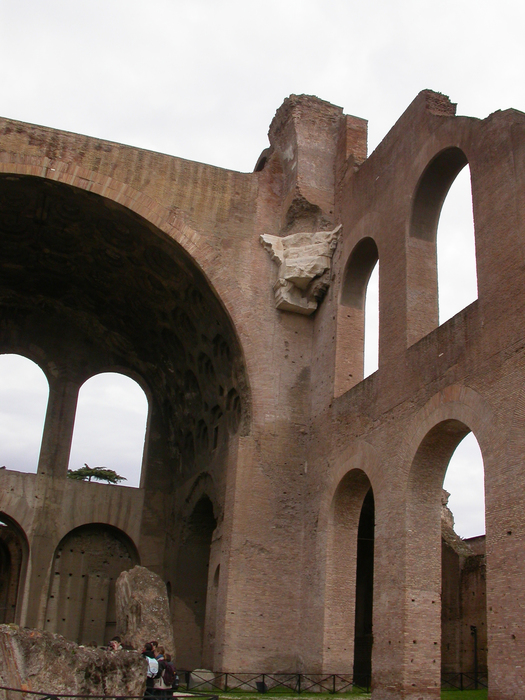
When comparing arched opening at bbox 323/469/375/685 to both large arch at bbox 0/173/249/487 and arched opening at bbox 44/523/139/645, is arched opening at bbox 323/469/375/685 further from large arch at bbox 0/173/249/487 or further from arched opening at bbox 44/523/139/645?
arched opening at bbox 44/523/139/645

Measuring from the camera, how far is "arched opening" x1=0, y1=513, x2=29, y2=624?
51.9ft

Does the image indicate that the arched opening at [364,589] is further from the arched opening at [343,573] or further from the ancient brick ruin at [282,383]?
the arched opening at [343,573]

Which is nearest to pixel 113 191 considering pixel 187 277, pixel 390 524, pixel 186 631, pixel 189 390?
pixel 187 277

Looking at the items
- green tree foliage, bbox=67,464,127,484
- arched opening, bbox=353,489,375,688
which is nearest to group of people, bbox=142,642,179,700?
arched opening, bbox=353,489,375,688

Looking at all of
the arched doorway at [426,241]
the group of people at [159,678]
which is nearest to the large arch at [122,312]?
the arched doorway at [426,241]

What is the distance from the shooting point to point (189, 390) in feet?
52.3

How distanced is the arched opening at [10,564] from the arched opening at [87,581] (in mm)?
764

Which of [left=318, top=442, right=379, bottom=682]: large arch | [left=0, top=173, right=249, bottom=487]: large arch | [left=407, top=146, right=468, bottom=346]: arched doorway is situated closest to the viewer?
[left=407, top=146, right=468, bottom=346]: arched doorway

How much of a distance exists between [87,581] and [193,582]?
2.50m

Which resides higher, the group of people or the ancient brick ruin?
the ancient brick ruin

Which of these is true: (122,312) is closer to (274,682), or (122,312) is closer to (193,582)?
→ (193,582)

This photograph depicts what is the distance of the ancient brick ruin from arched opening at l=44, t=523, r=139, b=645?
0.16 ft

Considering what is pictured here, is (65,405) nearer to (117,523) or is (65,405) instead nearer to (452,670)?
(117,523)

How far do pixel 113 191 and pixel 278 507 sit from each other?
5.90m
